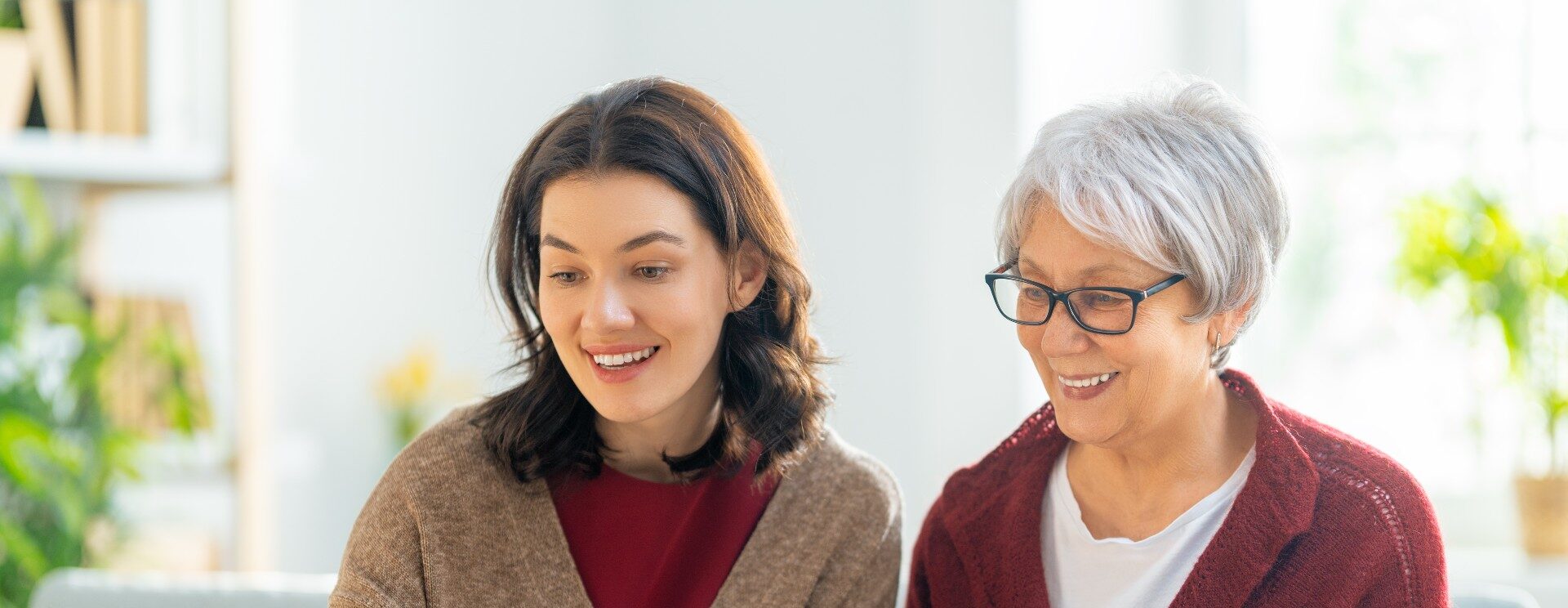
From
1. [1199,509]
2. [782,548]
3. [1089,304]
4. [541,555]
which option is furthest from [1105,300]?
[541,555]

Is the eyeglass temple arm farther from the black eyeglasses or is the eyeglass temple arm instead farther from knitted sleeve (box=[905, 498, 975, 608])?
knitted sleeve (box=[905, 498, 975, 608])

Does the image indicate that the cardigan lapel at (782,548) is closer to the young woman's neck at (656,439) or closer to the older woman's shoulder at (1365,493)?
the young woman's neck at (656,439)

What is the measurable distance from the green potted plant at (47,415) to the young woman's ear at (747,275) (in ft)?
5.00

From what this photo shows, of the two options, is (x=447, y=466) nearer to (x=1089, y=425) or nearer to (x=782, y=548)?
(x=782, y=548)

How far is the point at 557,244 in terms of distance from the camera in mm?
1483

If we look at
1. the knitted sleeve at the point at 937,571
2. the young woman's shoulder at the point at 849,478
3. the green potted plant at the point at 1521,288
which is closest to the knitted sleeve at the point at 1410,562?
the knitted sleeve at the point at 937,571

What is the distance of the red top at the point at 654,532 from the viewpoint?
A: 1614mm

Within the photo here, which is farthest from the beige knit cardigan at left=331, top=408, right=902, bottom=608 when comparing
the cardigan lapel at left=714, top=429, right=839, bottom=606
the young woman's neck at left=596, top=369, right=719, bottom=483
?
the young woman's neck at left=596, top=369, right=719, bottom=483

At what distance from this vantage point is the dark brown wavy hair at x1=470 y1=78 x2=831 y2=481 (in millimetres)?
1525

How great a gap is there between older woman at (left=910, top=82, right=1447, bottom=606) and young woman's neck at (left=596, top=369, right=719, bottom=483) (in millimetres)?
401

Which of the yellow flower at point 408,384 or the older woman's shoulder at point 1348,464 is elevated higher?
the older woman's shoulder at point 1348,464

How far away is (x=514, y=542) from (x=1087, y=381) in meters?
0.67

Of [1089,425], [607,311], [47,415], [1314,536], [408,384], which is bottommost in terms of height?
[408,384]

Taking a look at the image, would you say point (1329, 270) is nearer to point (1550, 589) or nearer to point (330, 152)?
point (1550, 589)
